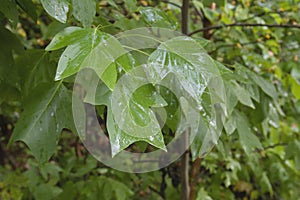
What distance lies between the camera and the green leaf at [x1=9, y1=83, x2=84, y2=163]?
65cm

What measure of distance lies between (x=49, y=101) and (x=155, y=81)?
0.80 ft

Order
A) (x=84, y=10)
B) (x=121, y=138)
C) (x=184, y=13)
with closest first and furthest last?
(x=121, y=138), (x=84, y=10), (x=184, y=13)

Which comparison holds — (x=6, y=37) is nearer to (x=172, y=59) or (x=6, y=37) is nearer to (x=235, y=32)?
(x=172, y=59)

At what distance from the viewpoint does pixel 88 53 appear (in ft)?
1.50

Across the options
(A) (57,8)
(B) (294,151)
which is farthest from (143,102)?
(B) (294,151)

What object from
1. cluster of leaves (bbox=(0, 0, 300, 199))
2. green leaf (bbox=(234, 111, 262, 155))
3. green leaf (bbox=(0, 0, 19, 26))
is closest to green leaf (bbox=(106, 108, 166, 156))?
cluster of leaves (bbox=(0, 0, 300, 199))

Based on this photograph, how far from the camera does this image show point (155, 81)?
0.48 meters

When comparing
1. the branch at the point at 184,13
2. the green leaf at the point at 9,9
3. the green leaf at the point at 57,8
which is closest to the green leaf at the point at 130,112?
the green leaf at the point at 57,8

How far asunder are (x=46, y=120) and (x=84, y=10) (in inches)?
7.4

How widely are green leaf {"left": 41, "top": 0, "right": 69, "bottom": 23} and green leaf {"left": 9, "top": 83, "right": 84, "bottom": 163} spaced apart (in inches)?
5.8

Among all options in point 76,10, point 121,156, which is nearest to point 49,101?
point 76,10

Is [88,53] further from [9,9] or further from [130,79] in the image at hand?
[9,9]

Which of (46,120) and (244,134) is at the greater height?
(46,120)

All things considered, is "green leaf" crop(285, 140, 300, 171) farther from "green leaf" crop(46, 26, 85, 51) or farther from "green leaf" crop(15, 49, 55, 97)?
"green leaf" crop(46, 26, 85, 51)
